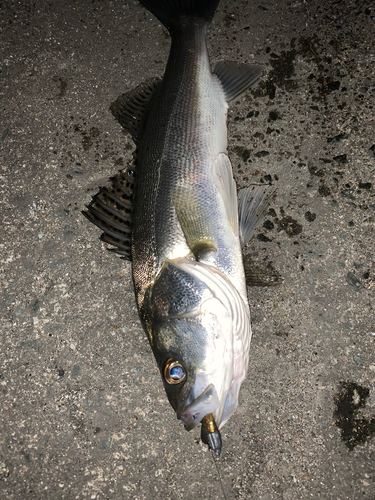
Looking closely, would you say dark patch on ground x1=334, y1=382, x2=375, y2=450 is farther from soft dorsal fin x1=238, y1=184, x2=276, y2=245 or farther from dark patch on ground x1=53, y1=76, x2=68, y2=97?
dark patch on ground x1=53, y1=76, x2=68, y2=97

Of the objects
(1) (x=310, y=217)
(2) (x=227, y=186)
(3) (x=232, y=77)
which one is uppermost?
(3) (x=232, y=77)

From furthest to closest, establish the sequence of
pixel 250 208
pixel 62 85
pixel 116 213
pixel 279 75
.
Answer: pixel 62 85
pixel 279 75
pixel 250 208
pixel 116 213

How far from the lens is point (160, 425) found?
2555 millimetres

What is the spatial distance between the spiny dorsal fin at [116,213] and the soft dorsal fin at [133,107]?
45cm

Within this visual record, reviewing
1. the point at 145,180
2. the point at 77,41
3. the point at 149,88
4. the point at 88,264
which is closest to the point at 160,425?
the point at 88,264

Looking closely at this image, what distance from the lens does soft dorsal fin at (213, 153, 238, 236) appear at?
2.30m

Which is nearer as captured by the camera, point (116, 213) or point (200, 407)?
point (200, 407)

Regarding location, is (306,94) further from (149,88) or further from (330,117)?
(149,88)

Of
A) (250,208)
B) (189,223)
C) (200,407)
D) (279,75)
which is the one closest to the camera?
(200,407)

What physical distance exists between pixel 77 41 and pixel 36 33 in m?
0.38

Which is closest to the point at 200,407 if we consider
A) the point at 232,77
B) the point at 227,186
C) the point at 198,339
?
the point at 198,339

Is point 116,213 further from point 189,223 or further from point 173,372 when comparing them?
point 173,372

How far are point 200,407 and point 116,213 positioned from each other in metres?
1.28

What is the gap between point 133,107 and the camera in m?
2.62
